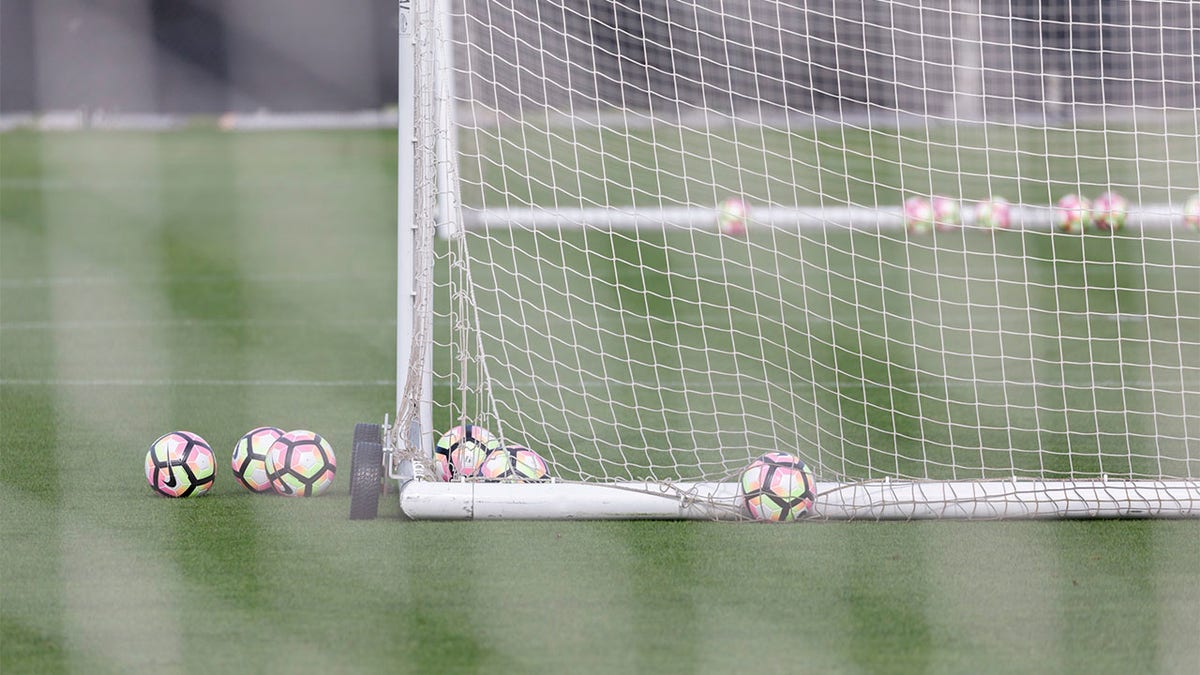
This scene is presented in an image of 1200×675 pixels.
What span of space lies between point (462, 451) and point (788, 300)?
17.5ft

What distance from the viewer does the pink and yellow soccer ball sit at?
4.95 meters

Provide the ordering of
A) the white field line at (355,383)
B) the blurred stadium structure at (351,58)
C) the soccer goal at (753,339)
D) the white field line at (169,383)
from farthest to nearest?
the blurred stadium structure at (351,58) < the white field line at (169,383) < the white field line at (355,383) < the soccer goal at (753,339)

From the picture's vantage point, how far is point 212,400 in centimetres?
684

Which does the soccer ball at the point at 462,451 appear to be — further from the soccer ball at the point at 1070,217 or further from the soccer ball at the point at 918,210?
the soccer ball at the point at 918,210

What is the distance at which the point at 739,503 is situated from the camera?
4680mm

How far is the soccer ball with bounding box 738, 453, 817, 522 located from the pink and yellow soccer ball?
1606 millimetres

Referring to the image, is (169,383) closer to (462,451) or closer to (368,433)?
(368,433)

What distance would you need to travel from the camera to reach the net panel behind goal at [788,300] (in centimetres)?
555

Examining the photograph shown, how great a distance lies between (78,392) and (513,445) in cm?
290

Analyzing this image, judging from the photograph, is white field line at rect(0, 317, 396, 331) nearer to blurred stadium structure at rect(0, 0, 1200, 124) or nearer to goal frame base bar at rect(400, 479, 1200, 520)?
goal frame base bar at rect(400, 479, 1200, 520)

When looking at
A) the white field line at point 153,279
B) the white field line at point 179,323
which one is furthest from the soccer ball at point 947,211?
the white field line at point 179,323

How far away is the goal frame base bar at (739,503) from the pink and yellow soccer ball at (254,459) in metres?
0.58

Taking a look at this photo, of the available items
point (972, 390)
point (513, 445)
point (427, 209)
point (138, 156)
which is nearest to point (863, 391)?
point (972, 390)

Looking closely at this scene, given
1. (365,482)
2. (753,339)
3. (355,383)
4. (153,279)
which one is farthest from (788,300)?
(365,482)
